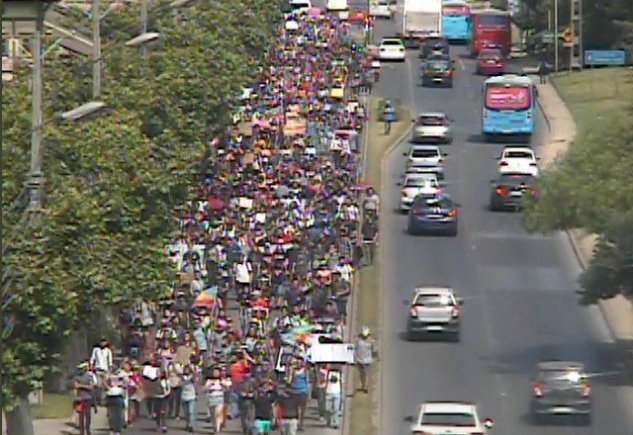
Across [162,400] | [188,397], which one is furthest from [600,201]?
[162,400]

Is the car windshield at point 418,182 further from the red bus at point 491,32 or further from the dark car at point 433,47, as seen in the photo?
the red bus at point 491,32

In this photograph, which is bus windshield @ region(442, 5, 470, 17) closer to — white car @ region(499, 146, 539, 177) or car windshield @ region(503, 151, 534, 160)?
white car @ region(499, 146, 539, 177)

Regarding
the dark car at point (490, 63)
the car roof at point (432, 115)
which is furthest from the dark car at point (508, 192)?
the dark car at point (490, 63)

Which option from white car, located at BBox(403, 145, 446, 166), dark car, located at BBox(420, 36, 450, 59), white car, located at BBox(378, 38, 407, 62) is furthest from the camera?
white car, located at BBox(378, 38, 407, 62)

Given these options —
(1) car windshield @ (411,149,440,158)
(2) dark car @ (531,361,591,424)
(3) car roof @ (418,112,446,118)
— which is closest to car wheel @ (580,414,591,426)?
(2) dark car @ (531,361,591,424)

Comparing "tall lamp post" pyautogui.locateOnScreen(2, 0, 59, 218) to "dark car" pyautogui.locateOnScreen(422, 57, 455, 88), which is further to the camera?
"dark car" pyautogui.locateOnScreen(422, 57, 455, 88)

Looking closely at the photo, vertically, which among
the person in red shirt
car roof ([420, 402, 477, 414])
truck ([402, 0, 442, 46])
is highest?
truck ([402, 0, 442, 46])

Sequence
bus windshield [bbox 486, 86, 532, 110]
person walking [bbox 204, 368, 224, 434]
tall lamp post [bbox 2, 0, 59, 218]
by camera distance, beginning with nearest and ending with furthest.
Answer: tall lamp post [bbox 2, 0, 59, 218] < person walking [bbox 204, 368, 224, 434] < bus windshield [bbox 486, 86, 532, 110]
